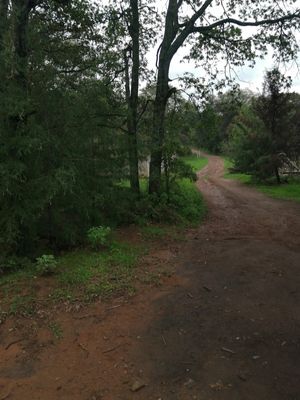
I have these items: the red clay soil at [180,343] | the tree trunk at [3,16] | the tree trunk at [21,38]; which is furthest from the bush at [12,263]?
the tree trunk at [3,16]

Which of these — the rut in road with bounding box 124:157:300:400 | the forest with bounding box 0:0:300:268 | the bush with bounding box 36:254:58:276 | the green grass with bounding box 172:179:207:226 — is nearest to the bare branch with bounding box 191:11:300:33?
the forest with bounding box 0:0:300:268

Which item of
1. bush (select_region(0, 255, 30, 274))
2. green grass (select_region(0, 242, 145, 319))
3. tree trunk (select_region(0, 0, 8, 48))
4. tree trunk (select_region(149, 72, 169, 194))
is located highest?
tree trunk (select_region(0, 0, 8, 48))

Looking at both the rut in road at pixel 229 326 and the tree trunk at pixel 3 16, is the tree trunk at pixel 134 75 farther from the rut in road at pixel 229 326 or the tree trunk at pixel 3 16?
the tree trunk at pixel 3 16

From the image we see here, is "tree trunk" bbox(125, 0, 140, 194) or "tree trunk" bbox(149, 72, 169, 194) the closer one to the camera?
"tree trunk" bbox(149, 72, 169, 194)

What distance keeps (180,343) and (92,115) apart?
5540 mm

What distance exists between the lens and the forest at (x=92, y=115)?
265 inches

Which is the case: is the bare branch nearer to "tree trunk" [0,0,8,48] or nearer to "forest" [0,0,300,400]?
"forest" [0,0,300,400]

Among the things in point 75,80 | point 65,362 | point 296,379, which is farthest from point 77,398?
point 75,80

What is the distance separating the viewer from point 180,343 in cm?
465

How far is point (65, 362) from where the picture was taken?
4.38m

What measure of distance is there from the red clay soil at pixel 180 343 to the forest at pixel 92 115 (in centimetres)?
234

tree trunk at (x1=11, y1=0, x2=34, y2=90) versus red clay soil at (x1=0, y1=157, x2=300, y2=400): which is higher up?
tree trunk at (x1=11, y1=0, x2=34, y2=90)

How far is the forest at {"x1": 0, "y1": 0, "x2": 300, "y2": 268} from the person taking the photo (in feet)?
22.1

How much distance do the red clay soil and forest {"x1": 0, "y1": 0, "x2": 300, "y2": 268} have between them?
234 cm
